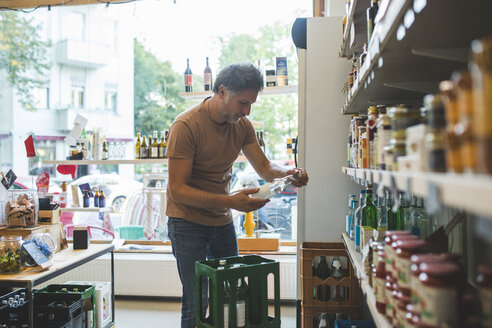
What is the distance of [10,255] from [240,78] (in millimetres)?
1592

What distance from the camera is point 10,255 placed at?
253cm

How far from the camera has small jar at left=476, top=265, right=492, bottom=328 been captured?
37.3 inches

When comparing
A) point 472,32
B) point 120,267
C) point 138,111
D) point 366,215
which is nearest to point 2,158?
point 138,111

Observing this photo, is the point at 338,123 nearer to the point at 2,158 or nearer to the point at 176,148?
the point at 176,148

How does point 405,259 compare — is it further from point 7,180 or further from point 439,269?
point 7,180

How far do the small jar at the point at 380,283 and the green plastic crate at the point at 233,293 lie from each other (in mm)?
770

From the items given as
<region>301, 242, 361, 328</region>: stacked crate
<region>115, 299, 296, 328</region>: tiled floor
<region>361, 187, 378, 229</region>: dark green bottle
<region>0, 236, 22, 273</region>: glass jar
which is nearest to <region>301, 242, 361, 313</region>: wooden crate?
<region>301, 242, 361, 328</region>: stacked crate

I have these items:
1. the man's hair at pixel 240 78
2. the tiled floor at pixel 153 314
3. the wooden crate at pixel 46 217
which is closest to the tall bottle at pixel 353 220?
the man's hair at pixel 240 78

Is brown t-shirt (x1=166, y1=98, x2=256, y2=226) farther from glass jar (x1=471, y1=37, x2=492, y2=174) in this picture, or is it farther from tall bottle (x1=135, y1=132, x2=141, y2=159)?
tall bottle (x1=135, y1=132, x2=141, y2=159)

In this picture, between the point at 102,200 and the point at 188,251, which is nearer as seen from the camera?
the point at 188,251

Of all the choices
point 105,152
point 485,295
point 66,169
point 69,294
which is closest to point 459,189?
point 485,295

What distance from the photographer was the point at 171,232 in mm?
2568

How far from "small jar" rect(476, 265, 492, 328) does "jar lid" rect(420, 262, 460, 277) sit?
2.8 inches

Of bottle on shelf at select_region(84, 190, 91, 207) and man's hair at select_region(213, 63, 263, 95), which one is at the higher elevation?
man's hair at select_region(213, 63, 263, 95)
